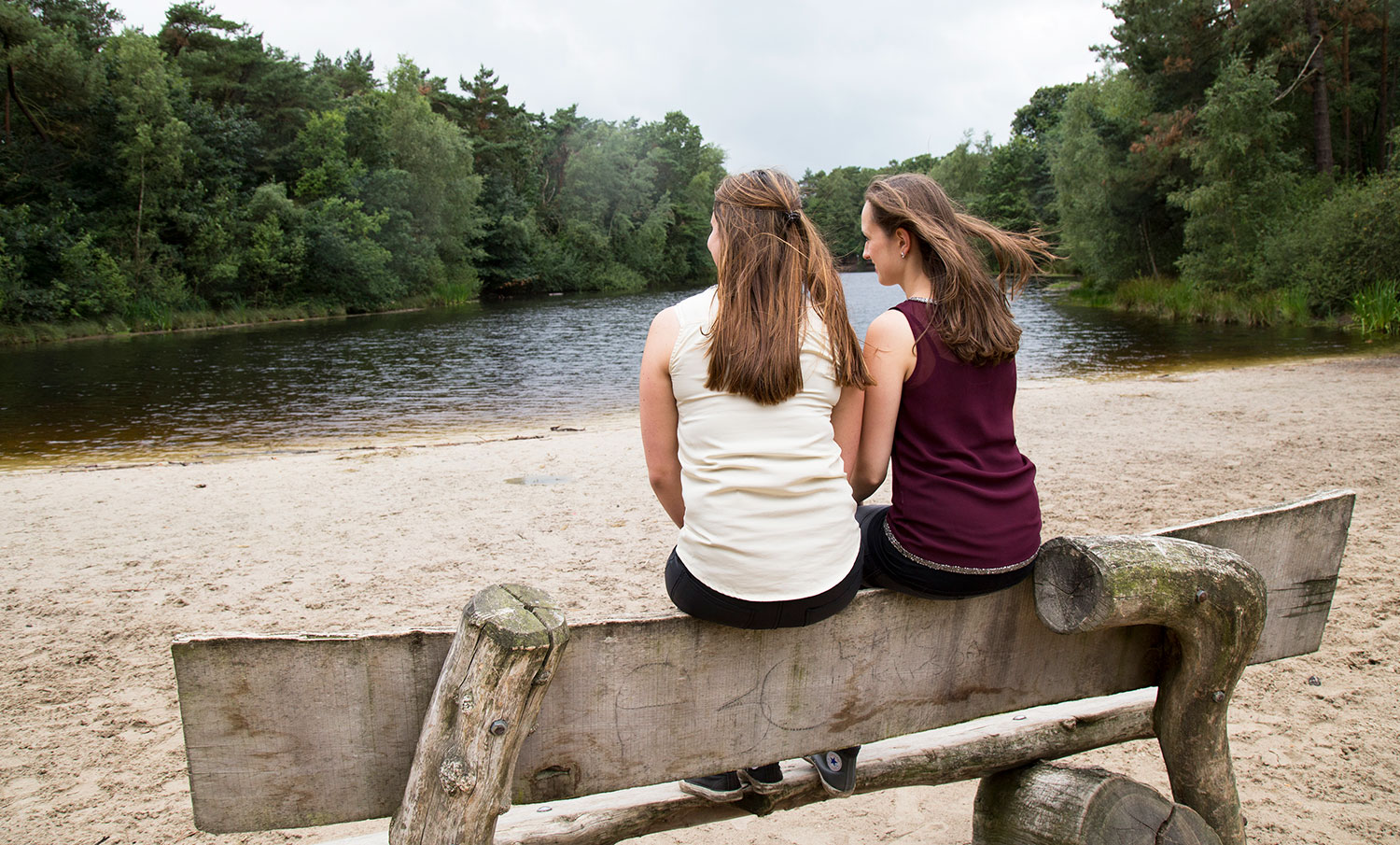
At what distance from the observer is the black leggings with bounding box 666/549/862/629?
1.69 meters

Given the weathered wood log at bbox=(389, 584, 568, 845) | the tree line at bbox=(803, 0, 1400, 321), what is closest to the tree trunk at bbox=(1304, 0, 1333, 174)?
the tree line at bbox=(803, 0, 1400, 321)

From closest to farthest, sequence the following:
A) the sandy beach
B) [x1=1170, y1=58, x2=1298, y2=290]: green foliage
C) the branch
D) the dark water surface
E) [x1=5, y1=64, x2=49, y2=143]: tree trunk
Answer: the sandy beach, the dark water surface, [x1=1170, y1=58, x2=1298, y2=290]: green foliage, the branch, [x1=5, y1=64, x2=49, y2=143]: tree trunk

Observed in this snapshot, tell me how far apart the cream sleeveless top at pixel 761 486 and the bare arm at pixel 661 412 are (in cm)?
3

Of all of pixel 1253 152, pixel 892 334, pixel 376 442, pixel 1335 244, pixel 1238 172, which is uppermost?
pixel 1253 152

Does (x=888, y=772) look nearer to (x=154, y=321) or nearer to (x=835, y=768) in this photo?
(x=835, y=768)

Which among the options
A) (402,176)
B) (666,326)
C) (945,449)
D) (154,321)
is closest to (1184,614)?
(945,449)

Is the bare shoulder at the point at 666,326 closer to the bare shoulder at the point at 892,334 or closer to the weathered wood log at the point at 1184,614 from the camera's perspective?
the bare shoulder at the point at 892,334

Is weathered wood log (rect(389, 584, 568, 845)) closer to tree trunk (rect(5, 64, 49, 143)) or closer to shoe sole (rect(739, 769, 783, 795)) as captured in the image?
shoe sole (rect(739, 769, 783, 795))

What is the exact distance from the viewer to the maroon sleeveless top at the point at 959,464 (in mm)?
1915

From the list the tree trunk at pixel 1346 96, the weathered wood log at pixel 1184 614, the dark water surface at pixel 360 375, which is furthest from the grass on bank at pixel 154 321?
the tree trunk at pixel 1346 96

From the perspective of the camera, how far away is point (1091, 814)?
1.93 metres

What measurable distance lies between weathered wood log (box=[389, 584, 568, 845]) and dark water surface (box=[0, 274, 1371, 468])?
34.8 feet

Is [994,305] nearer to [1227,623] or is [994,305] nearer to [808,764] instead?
[1227,623]

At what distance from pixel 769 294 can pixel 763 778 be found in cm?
105
